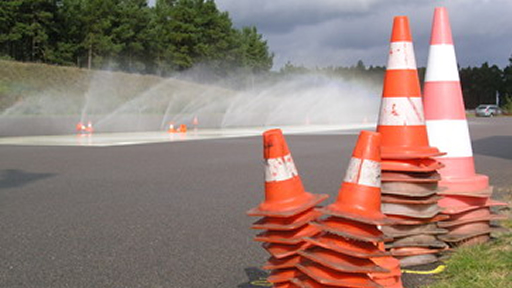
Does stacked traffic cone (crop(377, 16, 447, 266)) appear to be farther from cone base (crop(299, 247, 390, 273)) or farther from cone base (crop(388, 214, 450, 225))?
cone base (crop(299, 247, 390, 273))

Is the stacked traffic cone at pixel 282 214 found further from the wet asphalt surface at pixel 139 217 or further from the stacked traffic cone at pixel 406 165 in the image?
the stacked traffic cone at pixel 406 165

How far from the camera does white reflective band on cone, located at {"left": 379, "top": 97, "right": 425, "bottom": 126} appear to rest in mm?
4559

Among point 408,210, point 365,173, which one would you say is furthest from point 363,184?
point 408,210

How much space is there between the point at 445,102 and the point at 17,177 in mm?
7831

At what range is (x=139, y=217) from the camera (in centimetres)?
655

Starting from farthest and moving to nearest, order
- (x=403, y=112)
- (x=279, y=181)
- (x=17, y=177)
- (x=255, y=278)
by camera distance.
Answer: (x=17, y=177)
(x=403, y=112)
(x=255, y=278)
(x=279, y=181)

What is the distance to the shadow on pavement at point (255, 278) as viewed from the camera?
12.9 feet

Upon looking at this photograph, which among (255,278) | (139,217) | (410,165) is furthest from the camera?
(139,217)

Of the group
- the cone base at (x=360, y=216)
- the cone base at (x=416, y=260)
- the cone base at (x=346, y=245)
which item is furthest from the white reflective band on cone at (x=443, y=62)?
the cone base at (x=346, y=245)

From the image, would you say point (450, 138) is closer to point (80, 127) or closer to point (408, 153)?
point (408, 153)

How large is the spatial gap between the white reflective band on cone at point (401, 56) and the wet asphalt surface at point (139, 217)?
164 centimetres

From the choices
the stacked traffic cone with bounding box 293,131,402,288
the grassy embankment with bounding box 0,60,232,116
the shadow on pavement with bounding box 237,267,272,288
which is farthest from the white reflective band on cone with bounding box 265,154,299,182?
the grassy embankment with bounding box 0,60,232,116

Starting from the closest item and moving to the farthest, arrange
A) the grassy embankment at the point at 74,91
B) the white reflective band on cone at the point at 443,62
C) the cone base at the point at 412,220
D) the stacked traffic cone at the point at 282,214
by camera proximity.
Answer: the stacked traffic cone at the point at 282,214
the cone base at the point at 412,220
the white reflective band on cone at the point at 443,62
the grassy embankment at the point at 74,91

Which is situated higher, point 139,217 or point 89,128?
point 89,128
